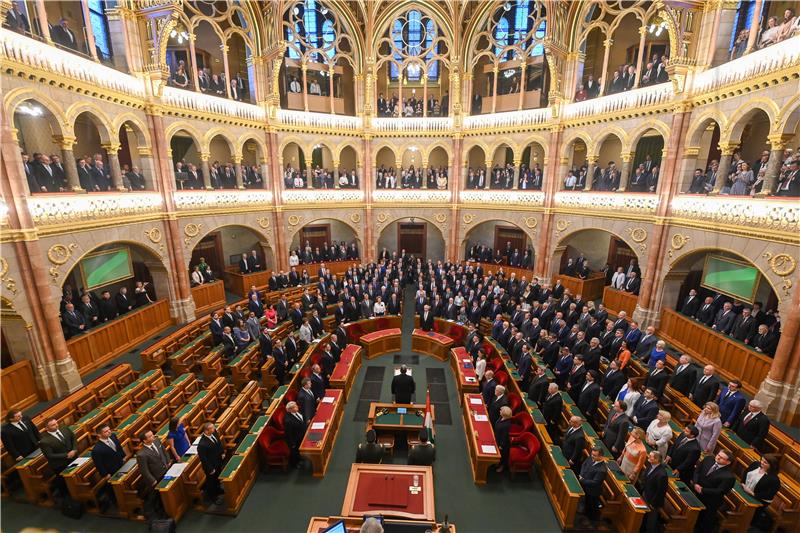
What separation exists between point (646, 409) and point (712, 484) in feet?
5.61

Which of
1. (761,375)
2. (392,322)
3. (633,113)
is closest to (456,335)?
(392,322)

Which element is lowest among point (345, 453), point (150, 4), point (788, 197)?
point (345, 453)

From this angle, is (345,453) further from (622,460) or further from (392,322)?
(392,322)

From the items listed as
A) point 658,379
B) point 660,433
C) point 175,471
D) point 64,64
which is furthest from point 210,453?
point 64,64

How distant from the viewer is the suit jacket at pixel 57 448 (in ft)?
21.8

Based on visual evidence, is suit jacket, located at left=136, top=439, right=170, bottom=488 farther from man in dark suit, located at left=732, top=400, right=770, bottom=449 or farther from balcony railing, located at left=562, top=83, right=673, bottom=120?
balcony railing, located at left=562, top=83, right=673, bottom=120

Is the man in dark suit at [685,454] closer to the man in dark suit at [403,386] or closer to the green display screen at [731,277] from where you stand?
the man in dark suit at [403,386]

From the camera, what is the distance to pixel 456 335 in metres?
13.4

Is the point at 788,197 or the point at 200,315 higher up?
the point at 788,197

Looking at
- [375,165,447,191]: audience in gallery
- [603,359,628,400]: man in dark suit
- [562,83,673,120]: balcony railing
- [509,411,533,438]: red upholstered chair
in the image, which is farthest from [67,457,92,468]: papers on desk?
[562,83,673,120]: balcony railing

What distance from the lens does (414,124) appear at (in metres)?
20.0

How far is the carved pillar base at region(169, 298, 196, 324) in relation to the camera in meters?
14.6

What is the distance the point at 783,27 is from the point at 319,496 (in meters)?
15.7

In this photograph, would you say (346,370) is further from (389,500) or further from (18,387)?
(18,387)
